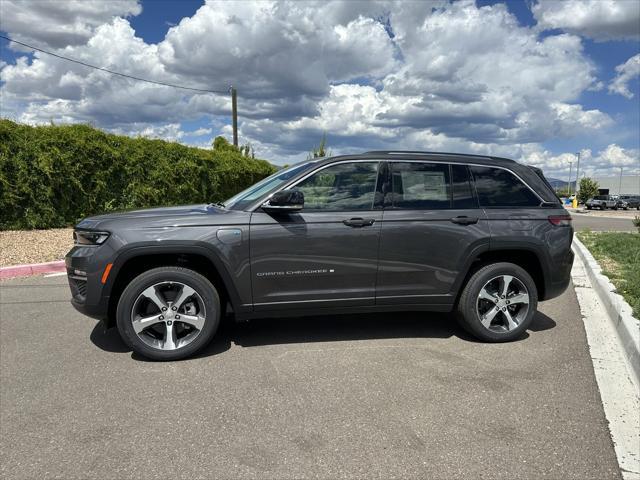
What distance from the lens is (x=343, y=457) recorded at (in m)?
2.70

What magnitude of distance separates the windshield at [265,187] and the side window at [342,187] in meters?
0.17

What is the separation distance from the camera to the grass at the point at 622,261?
18.6 ft

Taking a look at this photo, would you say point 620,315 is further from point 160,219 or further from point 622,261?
point 160,219

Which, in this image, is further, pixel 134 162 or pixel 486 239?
pixel 134 162

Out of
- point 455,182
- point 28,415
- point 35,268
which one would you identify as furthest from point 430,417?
point 35,268

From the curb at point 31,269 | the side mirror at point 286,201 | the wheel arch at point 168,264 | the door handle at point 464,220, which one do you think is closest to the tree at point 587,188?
the door handle at point 464,220

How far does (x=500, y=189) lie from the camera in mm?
4668

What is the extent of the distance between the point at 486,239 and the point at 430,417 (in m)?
1.94

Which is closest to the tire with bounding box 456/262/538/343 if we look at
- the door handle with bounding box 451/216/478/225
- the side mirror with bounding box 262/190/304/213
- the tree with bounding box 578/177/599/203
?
the door handle with bounding box 451/216/478/225

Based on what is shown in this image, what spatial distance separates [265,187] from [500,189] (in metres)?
2.24

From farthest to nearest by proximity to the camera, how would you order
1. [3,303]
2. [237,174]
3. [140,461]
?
[237,174] < [3,303] < [140,461]

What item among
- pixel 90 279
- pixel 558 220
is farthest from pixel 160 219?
pixel 558 220

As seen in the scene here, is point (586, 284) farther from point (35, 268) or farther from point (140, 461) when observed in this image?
point (35, 268)

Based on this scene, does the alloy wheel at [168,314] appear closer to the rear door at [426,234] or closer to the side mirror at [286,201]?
the side mirror at [286,201]
